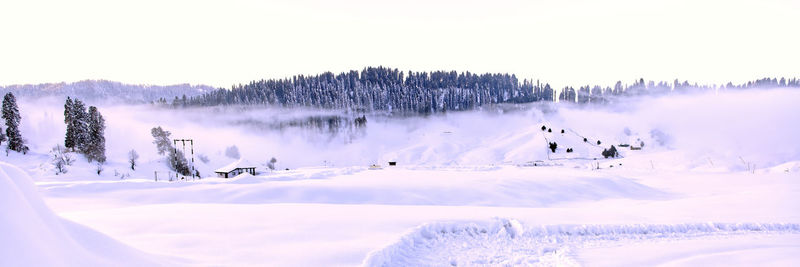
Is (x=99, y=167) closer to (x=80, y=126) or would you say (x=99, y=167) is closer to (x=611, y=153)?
(x=80, y=126)

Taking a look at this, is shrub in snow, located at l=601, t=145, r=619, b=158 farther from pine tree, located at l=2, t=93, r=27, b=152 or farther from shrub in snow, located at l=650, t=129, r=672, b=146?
pine tree, located at l=2, t=93, r=27, b=152

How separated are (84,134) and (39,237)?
6088cm

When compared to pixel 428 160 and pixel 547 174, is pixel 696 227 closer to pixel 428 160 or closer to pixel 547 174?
pixel 547 174

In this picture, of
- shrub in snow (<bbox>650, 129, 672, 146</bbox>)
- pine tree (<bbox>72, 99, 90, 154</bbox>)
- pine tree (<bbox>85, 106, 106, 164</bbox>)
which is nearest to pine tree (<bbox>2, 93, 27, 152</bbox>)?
pine tree (<bbox>72, 99, 90, 154</bbox>)

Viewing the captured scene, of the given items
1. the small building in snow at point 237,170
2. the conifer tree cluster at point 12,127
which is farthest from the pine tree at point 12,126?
the small building in snow at point 237,170

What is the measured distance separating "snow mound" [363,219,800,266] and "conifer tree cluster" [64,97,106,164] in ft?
194

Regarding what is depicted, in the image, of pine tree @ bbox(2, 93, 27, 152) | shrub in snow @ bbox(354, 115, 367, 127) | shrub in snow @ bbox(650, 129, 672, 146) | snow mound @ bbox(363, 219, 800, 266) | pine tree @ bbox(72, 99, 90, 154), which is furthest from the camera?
shrub in snow @ bbox(354, 115, 367, 127)

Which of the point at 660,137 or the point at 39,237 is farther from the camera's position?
the point at 660,137

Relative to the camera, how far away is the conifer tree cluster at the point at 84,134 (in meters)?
53.3

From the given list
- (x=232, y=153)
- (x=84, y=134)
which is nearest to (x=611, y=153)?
(x=84, y=134)

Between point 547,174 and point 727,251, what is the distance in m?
21.8

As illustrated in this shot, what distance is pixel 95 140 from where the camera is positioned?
54.0 meters

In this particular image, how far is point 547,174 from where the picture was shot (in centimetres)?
3003

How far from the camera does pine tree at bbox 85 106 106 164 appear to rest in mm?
53281
